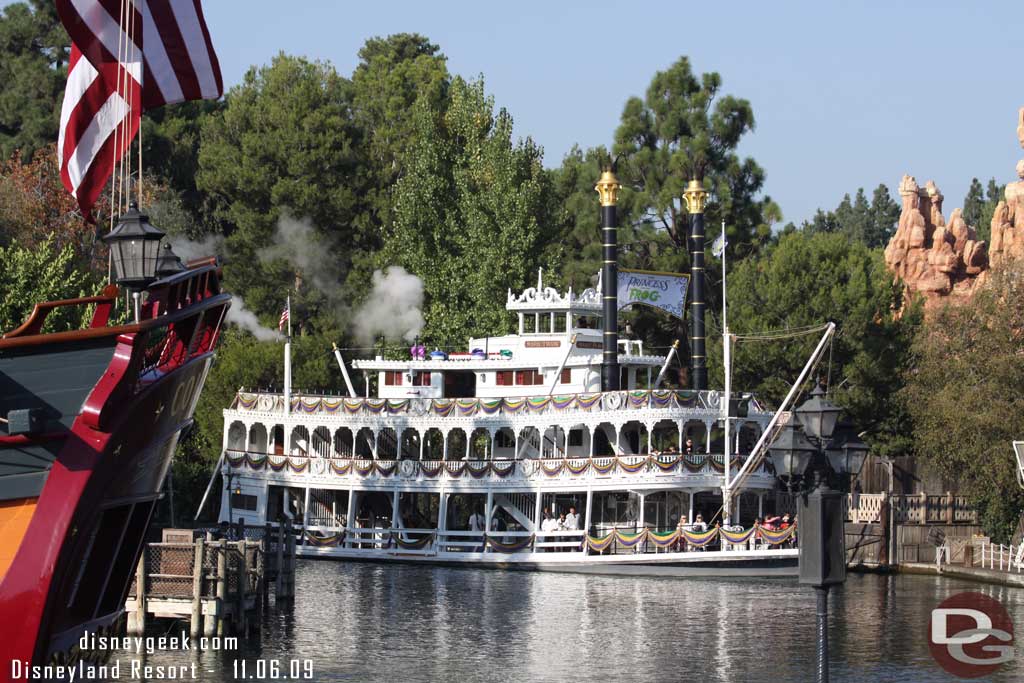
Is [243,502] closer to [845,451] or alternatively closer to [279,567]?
[279,567]

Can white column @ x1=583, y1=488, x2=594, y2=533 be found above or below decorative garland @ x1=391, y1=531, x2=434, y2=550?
above

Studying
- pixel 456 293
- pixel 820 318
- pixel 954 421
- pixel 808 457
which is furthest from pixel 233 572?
pixel 456 293

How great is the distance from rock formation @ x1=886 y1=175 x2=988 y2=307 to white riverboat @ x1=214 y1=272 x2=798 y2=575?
24.9m

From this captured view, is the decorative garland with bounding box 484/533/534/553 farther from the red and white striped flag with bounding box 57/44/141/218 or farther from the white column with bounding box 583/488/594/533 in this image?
the red and white striped flag with bounding box 57/44/141/218

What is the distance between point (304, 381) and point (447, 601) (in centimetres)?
2374

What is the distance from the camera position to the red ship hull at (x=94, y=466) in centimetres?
1719

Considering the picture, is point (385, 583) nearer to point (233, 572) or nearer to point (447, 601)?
point (447, 601)

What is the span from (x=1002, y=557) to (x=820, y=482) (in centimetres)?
2829

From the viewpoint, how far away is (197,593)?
27.1 meters

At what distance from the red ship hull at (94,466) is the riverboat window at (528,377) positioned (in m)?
26.8

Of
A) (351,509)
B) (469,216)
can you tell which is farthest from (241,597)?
(469,216)

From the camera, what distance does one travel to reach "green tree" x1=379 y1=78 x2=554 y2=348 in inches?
2377

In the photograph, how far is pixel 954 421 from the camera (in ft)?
142

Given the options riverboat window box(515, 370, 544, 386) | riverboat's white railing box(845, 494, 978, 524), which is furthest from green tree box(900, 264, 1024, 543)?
riverboat window box(515, 370, 544, 386)
